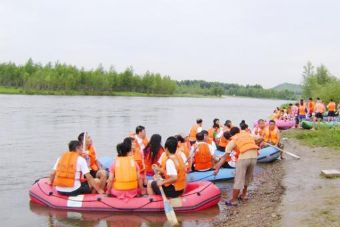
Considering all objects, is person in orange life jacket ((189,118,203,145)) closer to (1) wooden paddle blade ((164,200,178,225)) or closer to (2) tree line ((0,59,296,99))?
(1) wooden paddle blade ((164,200,178,225))

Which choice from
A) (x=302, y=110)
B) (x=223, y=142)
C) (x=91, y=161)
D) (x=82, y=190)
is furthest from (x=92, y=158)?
(x=302, y=110)

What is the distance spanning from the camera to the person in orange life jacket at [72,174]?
877 centimetres

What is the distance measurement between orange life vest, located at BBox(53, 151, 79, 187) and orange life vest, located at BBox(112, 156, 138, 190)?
0.86 m

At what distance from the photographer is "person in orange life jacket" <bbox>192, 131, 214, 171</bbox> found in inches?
443

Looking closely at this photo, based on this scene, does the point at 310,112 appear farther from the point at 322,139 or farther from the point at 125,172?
the point at 125,172

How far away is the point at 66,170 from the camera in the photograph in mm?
8891

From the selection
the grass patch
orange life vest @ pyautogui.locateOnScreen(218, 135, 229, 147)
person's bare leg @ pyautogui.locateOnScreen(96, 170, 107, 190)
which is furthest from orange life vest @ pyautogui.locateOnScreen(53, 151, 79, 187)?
the grass patch

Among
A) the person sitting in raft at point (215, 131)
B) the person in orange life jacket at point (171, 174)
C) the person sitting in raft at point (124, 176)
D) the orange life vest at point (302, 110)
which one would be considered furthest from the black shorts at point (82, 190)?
the orange life vest at point (302, 110)

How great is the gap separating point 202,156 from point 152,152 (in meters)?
1.71

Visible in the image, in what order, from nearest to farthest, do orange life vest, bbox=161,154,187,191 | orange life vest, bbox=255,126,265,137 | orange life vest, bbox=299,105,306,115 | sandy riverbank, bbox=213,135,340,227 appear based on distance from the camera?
sandy riverbank, bbox=213,135,340,227, orange life vest, bbox=161,154,187,191, orange life vest, bbox=255,126,265,137, orange life vest, bbox=299,105,306,115

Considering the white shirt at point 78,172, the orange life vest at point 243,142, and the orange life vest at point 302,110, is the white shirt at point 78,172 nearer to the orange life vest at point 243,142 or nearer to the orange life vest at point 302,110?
the orange life vest at point 243,142

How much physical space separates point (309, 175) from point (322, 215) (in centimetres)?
413

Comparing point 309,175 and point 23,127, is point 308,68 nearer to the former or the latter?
point 23,127

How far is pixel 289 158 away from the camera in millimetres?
14828
